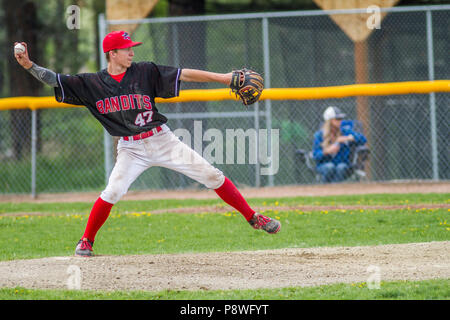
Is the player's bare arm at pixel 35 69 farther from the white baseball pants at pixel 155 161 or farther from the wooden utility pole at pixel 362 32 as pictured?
the wooden utility pole at pixel 362 32

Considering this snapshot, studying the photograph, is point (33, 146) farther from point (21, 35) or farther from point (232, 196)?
point (21, 35)

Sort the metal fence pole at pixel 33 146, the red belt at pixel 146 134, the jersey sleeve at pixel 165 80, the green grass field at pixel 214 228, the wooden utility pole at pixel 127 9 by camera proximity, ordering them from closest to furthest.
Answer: the jersey sleeve at pixel 165 80
the red belt at pixel 146 134
the green grass field at pixel 214 228
the metal fence pole at pixel 33 146
the wooden utility pole at pixel 127 9

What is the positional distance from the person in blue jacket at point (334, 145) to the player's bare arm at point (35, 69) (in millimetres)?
5603

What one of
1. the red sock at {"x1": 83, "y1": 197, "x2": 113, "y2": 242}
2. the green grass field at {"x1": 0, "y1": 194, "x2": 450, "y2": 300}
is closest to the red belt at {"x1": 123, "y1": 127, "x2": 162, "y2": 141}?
the red sock at {"x1": 83, "y1": 197, "x2": 113, "y2": 242}

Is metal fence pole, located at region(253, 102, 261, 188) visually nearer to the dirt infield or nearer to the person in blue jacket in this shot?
the person in blue jacket

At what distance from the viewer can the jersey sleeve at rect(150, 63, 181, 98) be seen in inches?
219

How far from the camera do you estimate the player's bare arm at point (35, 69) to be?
541 cm

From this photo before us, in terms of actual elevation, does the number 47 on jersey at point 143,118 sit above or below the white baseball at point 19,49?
below

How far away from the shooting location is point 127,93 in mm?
5613

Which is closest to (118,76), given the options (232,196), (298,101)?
(232,196)

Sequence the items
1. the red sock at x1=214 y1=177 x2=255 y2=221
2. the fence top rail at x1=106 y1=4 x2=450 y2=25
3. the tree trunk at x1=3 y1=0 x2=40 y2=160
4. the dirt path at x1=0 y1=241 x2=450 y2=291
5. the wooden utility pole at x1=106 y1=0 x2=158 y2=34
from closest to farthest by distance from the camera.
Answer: the dirt path at x1=0 y1=241 x2=450 y2=291 → the red sock at x1=214 y1=177 x2=255 y2=221 → the fence top rail at x1=106 y1=4 x2=450 y2=25 → the wooden utility pole at x1=106 y1=0 x2=158 y2=34 → the tree trunk at x1=3 y1=0 x2=40 y2=160

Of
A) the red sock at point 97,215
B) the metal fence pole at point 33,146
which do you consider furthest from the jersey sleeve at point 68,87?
the metal fence pole at point 33,146

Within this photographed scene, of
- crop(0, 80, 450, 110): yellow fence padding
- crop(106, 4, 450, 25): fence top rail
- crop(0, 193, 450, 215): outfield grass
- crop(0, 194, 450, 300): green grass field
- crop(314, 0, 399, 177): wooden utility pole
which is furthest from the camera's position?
crop(314, 0, 399, 177): wooden utility pole

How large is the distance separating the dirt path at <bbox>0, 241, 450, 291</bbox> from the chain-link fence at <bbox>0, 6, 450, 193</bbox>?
4827 millimetres
